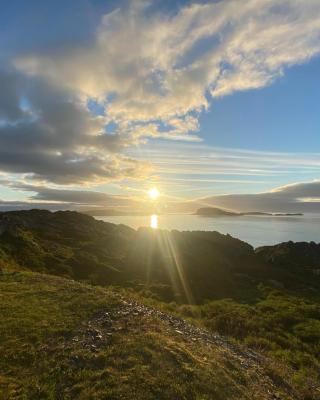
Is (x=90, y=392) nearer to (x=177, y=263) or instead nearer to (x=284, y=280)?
(x=177, y=263)

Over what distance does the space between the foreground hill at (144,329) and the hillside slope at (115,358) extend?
0.05m

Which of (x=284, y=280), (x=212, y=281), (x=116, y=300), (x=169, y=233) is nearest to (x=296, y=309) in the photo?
(x=212, y=281)

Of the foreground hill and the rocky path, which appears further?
the rocky path

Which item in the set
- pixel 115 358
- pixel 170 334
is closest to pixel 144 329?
pixel 170 334

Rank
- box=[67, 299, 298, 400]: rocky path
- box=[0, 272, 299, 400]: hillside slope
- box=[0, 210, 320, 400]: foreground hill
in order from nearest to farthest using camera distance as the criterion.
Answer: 1. box=[0, 272, 299, 400]: hillside slope
2. box=[0, 210, 320, 400]: foreground hill
3. box=[67, 299, 298, 400]: rocky path

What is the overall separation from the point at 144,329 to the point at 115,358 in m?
3.89

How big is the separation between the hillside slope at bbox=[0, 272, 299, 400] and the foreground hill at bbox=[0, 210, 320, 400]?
50mm

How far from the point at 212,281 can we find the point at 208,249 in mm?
24439

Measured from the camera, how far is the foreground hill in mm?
13451

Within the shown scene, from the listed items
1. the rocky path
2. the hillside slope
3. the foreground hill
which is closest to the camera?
the hillside slope

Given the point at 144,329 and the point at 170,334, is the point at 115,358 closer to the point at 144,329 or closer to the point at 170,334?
the point at 144,329

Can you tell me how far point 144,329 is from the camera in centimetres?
1855

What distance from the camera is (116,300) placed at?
23641 millimetres

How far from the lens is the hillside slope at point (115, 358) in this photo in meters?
12.8
